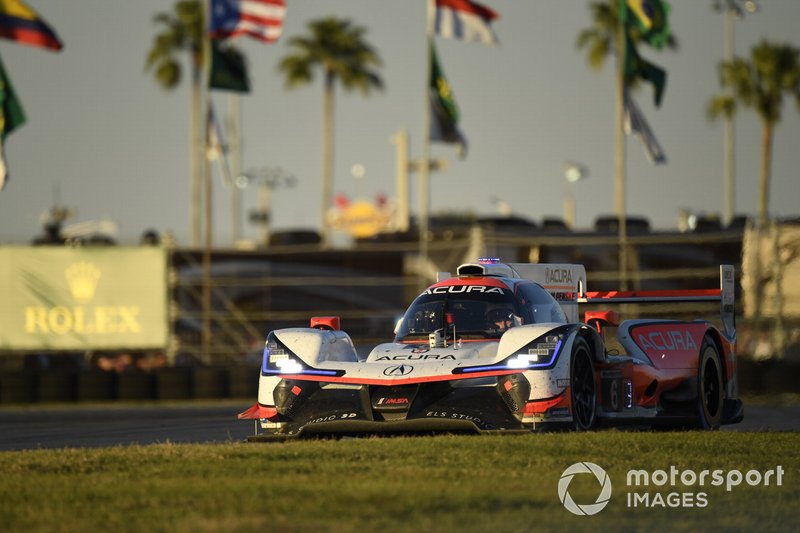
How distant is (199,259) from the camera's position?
32969mm

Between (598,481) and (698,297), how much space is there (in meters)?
6.01

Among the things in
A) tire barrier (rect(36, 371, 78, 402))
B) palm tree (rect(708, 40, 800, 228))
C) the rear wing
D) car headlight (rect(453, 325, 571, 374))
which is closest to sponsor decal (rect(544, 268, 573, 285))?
the rear wing

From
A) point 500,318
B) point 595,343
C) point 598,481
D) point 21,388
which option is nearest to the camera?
point 598,481

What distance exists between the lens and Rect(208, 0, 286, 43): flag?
104 ft

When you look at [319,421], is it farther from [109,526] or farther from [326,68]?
[326,68]

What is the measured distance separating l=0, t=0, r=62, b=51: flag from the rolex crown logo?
547 cm

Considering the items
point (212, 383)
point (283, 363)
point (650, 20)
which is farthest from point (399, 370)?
point (650, 20)

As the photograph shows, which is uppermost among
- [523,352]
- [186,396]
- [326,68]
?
[326,68]

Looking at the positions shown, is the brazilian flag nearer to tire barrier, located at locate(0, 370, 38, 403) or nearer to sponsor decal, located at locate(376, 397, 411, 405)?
tire barrier, located at locate(0, 370, 38, 403)

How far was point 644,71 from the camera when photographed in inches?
1320

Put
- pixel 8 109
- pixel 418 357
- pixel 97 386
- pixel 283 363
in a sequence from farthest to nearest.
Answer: pixel 8 109
pixel 97 386
pixel 283 363
pixel 418 357

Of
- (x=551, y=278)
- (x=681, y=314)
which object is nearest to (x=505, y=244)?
(x=681, y=314)

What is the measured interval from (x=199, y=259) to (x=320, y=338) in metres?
20.3

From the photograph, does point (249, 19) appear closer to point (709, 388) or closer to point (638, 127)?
point (638, 127)
